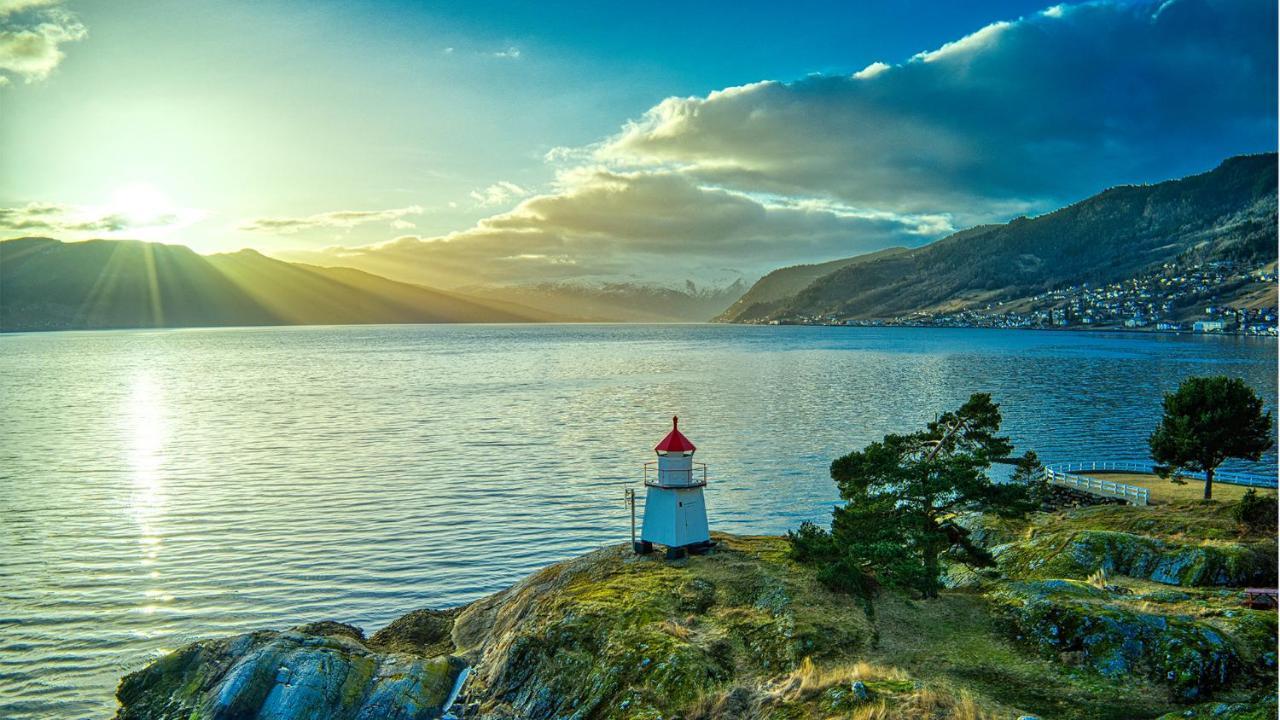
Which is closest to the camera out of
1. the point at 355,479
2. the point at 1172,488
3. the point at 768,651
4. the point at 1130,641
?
the point at 1130,641

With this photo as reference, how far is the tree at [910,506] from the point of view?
26000mm

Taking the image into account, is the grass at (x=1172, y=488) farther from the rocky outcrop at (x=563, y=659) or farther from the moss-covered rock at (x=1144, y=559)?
the rocky outcrop at (x=563, y=659)

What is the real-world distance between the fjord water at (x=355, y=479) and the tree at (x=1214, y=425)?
20923 mm

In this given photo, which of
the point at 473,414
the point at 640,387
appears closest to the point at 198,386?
the point at 473,414

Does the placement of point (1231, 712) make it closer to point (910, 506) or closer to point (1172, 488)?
point (910, 506)

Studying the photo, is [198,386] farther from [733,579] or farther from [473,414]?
[733,579]

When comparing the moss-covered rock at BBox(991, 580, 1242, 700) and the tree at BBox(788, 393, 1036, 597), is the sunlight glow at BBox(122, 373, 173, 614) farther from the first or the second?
the moss-covered rock at BBox(991, 580, 1242, 700)

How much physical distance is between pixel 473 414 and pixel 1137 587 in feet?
255

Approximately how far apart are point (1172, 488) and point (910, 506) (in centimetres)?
3613

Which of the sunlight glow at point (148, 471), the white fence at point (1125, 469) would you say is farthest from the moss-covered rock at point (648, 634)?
the white fence at point (1125, 469)

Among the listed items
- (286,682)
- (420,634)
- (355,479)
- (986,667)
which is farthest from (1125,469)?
(355,479)

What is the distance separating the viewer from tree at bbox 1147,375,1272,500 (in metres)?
44.6

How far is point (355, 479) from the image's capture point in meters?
57.4

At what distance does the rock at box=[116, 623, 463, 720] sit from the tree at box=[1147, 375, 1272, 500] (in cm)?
4723
